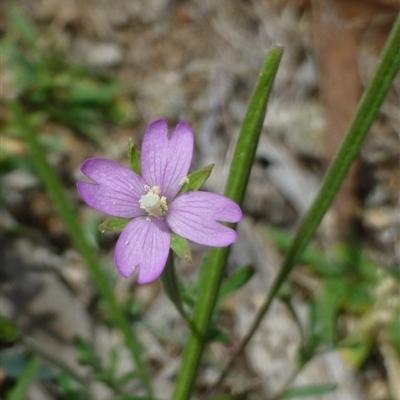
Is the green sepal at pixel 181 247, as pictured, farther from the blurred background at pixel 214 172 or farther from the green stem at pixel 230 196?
the blurred background at pixel 214 172

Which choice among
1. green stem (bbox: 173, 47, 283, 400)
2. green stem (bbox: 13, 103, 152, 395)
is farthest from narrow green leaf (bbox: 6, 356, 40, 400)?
green stem (bbox: 173, 47, 283, 400)

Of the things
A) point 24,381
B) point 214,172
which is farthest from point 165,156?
point 214,172

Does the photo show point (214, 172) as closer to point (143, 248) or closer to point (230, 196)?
point (230, 196)

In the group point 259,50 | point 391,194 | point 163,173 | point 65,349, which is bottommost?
point 65,349

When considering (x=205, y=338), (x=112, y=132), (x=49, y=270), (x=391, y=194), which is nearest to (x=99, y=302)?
(x=49, y=270)

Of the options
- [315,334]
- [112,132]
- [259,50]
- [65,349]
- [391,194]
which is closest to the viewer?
[315,334]

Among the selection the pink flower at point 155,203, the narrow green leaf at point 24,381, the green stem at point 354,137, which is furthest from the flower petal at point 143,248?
the narrow green leaf at point 24,381

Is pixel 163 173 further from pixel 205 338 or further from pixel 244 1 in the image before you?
pixel 244 1
